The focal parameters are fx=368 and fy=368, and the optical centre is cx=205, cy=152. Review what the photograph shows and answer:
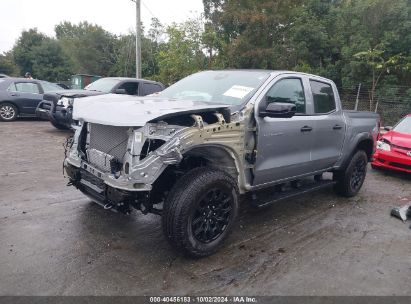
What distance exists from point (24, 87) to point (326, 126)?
1072cm

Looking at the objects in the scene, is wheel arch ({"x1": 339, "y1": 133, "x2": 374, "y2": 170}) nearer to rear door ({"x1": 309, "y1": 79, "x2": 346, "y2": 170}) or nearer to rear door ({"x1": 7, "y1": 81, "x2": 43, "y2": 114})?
rear door ({"x1": 309, "y1": 79, "x2": 346, "y2": 170})

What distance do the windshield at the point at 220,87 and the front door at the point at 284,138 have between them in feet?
0.71

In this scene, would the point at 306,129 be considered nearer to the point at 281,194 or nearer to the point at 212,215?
the point at 281,194

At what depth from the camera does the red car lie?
7230mm

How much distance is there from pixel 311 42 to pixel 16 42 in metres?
36.9

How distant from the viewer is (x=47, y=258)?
135 inches

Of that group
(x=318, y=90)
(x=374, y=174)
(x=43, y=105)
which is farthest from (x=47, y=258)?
(x=43, y=105)

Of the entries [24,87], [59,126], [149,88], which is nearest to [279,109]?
[149,88]

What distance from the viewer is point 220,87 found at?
4.41m

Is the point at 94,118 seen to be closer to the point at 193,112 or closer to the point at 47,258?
the point at 193,112

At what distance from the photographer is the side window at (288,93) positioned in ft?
14.1

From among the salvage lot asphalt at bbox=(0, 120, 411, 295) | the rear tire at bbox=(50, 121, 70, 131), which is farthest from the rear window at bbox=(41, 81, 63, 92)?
the salvage lot asphalt at bbox=(0, 120, 411, 295)

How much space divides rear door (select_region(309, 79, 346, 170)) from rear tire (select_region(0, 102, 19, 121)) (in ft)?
34.9

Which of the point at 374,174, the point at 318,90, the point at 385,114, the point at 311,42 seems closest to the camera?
the point at 318,90
